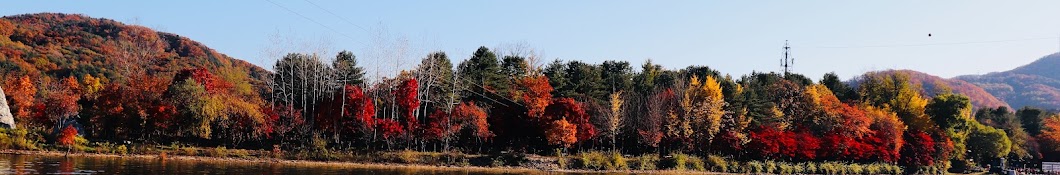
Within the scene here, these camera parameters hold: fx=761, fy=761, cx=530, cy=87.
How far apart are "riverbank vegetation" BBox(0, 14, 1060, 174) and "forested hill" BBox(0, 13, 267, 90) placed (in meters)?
4.28

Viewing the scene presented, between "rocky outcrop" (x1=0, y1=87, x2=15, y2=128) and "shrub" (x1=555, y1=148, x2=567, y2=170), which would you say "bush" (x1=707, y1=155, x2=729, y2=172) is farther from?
"rocky outcrop" (x1=0, y1=87, x2=15, y2=128)

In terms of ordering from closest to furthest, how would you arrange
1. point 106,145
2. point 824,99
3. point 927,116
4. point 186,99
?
point 106,145 → point 186,99 → point 824,99 → point 927,116

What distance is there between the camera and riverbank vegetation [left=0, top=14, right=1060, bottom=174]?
180 feet

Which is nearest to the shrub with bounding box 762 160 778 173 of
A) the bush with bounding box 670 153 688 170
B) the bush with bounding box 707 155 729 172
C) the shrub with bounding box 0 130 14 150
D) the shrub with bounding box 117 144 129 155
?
the bush with bounding box 707 155 729 172

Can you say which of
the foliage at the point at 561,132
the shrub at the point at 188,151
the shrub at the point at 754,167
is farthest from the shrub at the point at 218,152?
the shrub at the point at 754,167

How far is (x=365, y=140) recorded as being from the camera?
196 feet

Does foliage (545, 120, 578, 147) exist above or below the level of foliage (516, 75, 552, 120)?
below

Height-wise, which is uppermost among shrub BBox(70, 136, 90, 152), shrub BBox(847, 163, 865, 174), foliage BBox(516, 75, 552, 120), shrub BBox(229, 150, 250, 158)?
foliage BBox(516, 75, 552, 120)

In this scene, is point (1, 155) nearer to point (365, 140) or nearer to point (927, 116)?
point (365, 140)

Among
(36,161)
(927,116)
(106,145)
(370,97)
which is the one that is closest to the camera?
(36,161)

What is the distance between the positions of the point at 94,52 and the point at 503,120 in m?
74.2

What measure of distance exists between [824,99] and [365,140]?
45.0 meters

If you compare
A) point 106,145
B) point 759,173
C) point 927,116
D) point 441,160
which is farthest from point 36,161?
point 927,116

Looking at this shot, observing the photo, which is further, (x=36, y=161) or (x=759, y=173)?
(x=759, y=173)
